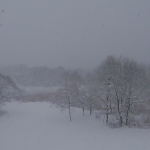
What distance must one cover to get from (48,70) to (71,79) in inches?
2896

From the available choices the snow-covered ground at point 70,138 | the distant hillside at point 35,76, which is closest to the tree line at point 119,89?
the snow-covered ground at point 70,138

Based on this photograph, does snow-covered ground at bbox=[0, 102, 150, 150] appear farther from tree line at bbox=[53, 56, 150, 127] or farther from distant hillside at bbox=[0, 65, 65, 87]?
distant hillside at bbox=[0, 65, 65, 87]

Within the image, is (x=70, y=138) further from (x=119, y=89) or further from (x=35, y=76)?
(x=35, y=76)

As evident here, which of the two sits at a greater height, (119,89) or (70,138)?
(119,89)

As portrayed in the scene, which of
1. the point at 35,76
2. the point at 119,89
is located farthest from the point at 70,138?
the point at 35,76

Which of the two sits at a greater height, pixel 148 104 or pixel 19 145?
pixel 148 104

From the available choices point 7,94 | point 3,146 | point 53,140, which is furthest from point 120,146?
point 7,94

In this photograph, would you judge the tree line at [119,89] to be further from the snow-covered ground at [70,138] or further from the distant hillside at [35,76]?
the distant hillside at [35,76]

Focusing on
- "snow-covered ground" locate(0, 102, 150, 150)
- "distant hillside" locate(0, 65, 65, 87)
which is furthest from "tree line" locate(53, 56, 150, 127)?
"distant hillside" locate(0, 65, 65, 87)

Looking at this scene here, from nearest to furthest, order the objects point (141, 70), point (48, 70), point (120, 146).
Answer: point (120, 146)
point (141, 70)
point (48, 70)

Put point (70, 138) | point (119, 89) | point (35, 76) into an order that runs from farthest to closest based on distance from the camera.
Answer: point (35, 76) → point (119, 89) → point (70, 138)

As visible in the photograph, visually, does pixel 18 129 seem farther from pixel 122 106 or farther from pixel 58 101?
pixel 122 106

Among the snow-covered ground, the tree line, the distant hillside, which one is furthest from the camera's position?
the distant hillside

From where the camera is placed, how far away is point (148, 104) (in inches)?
974
